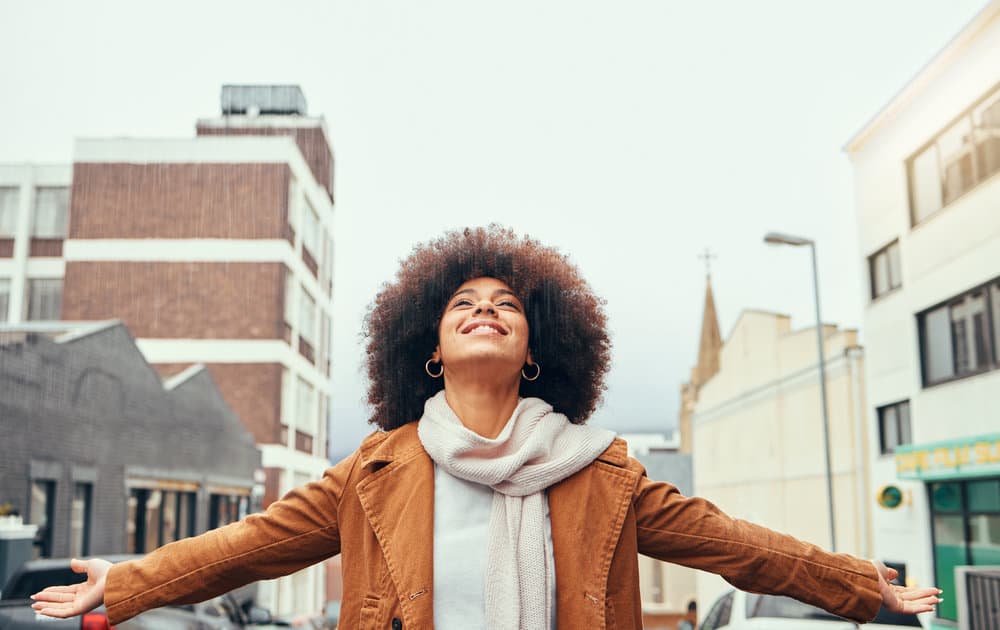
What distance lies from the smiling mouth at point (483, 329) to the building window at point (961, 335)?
1471 cm

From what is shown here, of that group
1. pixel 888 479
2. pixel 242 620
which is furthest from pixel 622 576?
pixel 888 479

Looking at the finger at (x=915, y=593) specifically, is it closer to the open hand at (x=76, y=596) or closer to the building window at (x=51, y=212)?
the open hand at (x=76, y=596)

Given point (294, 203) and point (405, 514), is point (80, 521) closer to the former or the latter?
point (405, 514)

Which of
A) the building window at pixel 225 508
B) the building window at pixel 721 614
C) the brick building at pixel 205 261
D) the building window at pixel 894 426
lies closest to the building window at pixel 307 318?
the brick building at pixel 205 261

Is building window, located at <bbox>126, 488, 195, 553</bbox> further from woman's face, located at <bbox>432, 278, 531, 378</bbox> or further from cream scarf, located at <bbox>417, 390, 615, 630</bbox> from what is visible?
cream scarf, located at <bbox>417, 390, 615, 630</bbox>

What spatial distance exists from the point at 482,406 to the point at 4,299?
114 ft

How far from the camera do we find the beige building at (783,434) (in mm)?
26094

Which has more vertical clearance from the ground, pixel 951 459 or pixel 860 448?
pixel 860 448

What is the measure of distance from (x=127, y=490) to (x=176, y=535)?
4939mm

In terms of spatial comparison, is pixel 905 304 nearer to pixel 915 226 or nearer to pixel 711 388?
pixel 915 226

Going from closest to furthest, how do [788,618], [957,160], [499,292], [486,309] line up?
[486,309]
[499,292]
[788,618]
[957,160]

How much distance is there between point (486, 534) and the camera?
2828 mm

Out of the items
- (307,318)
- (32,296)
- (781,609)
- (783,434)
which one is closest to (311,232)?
(307,318)

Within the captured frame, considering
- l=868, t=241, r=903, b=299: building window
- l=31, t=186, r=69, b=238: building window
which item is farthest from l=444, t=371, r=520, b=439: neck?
l=31, t=186, r=69, b=238: building window
